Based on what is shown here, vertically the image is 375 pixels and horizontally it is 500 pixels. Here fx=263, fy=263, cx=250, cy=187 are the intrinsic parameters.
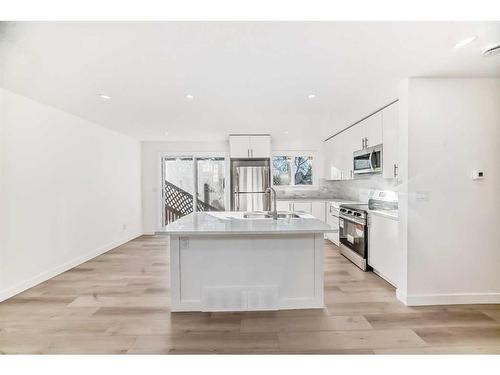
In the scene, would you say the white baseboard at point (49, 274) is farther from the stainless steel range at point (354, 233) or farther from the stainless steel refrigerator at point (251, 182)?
the stainless steel range at point (354, 233)

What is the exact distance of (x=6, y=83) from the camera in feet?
8.59

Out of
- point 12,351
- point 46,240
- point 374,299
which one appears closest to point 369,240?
point 374,299

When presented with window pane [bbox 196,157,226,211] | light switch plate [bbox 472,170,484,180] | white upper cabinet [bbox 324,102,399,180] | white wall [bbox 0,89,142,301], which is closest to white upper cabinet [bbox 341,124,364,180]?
white upper cabinet [bbox 324,102,399,180]

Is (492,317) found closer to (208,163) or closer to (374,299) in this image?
(374,299)

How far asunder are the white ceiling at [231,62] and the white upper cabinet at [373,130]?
0.61 ft

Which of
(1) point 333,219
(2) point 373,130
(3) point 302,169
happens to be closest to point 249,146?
(3) point 302,169

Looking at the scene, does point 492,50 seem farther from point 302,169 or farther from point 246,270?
point 302,169

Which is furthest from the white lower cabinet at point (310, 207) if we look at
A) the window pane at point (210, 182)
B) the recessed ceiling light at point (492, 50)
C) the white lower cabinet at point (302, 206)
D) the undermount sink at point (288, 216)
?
the recessed ceiling light at point (492, 50)

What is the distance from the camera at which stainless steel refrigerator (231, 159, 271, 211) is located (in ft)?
18.3

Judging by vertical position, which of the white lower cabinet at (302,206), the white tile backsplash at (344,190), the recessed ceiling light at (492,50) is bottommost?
the white lower cabinet at (302,206)

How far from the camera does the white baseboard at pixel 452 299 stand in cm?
264

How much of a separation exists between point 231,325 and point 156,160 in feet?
15.9
